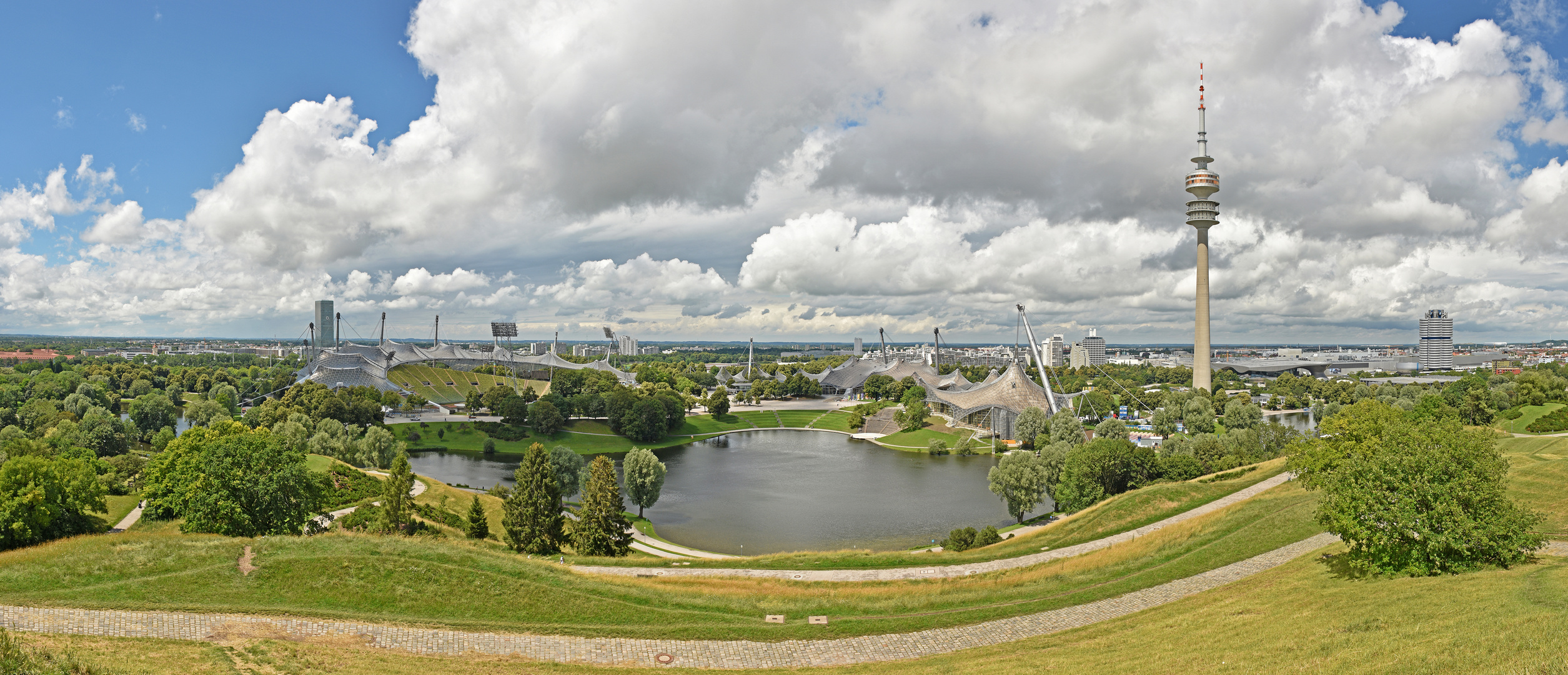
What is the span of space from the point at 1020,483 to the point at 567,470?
955 inches

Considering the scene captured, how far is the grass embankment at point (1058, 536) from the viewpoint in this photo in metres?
23.1

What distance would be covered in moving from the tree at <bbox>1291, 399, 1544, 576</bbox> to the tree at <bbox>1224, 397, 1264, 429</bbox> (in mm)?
51349

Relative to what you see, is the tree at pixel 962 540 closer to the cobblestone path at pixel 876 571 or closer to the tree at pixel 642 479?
the cobblestone path at pixel 876 571

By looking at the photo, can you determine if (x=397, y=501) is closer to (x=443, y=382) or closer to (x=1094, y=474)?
(x=1094, y=474)

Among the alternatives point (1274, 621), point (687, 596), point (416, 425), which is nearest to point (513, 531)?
point (687, 596)

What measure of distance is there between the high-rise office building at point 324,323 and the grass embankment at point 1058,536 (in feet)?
603

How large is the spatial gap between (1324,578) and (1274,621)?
12.3 feet

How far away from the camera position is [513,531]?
1015 inches

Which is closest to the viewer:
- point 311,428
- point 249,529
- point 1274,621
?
point 1274,621

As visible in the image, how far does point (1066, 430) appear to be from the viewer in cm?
5484

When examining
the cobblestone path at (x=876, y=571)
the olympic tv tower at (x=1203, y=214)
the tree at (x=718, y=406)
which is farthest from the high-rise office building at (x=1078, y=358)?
the cobblestone path at (x=876, y=571)

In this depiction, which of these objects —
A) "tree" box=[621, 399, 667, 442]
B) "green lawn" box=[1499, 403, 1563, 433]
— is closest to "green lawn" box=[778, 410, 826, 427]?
"tree" box=[621, 399, 667, 442]

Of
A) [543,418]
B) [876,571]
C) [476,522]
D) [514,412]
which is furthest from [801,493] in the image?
[514,412]

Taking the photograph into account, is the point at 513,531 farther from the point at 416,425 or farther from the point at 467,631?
the point at 416,425
